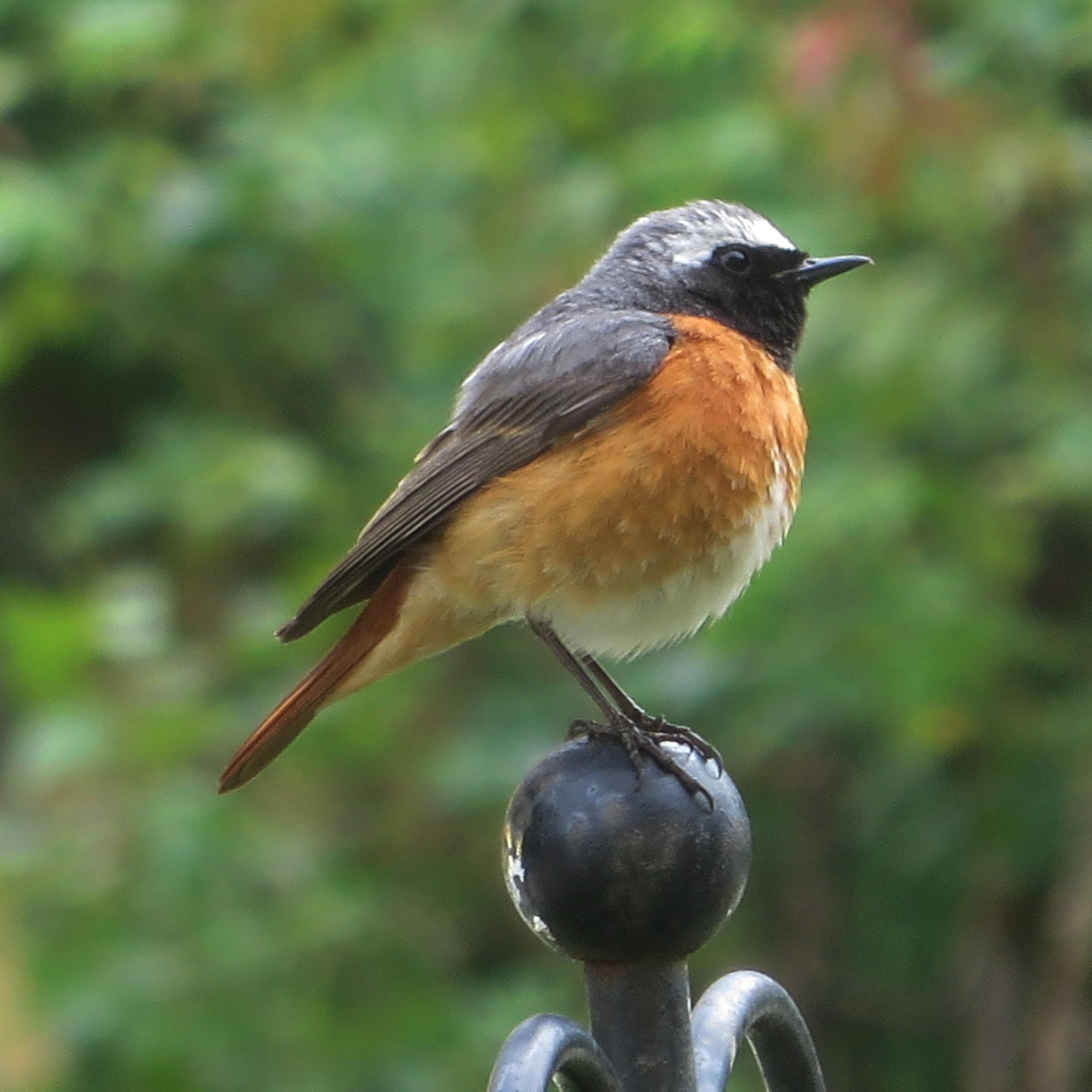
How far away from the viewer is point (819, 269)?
3.56 metres

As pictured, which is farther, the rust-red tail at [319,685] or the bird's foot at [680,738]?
the rust-red tail at [319,685]

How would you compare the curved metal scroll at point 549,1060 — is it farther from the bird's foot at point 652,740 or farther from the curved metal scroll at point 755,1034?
the bird's foot at point 652,740

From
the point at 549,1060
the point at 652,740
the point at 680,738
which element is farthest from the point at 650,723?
the point at 549,1060

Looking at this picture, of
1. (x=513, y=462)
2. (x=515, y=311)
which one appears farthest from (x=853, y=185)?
(x=513, y=462)

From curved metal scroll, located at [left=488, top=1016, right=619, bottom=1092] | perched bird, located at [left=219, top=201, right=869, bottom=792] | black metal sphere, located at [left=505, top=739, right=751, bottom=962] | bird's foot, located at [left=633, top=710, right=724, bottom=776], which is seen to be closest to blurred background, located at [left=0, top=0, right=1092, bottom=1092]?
perched bird, located at [left=219, top=201, right=869, bottom=792]

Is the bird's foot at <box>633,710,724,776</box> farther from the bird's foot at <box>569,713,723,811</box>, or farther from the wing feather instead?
the wing feather

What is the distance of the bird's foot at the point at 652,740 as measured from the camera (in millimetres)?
2061

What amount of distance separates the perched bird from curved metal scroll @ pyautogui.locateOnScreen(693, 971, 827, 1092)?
0.86m

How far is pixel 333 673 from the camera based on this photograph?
11.0 ft

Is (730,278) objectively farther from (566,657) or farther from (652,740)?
(652,740)

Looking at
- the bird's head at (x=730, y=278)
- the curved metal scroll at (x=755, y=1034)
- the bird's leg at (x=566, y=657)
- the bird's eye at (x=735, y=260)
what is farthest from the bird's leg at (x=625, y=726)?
the bird's eye at (x=735, y=260)

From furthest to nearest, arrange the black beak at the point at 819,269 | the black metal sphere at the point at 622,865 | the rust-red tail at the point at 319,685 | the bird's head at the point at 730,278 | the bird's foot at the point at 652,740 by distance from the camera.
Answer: the bird's head at the point at 730,278
the black beak at the point at 819,269
the rust-red tail at the point at 319,685
the bird's foot at the point at 652,740
the black metal sphere at the point at 622,865

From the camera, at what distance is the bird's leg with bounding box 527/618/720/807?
213 centimetres

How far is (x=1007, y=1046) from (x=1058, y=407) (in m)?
2.02
